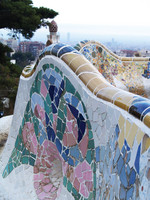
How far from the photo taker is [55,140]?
2748 mm

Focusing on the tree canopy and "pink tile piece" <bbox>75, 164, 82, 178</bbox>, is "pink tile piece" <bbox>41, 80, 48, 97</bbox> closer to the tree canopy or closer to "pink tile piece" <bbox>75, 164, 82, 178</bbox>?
"pink tile piece" <bbox>75, 164, 82, 178</bbox>

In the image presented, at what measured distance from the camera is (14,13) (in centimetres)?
694

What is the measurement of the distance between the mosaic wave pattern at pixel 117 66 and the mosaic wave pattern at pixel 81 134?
1721 millimetres

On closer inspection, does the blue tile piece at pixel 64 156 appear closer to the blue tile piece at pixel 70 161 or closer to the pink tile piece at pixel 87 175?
the blue tile piece at pixel 70 161

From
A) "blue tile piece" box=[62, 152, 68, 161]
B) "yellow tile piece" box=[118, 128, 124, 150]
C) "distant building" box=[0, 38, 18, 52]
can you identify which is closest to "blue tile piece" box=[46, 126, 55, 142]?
"blue tile piece" box=[62, 152, 68, 161]

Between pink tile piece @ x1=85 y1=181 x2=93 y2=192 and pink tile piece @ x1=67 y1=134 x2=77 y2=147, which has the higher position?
pink tile piece @ x1=67 y1=134 x2=77 y2=147

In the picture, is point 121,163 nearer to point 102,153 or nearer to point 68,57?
point 102,153

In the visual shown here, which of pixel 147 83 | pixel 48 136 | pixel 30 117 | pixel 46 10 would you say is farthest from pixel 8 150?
pixel 46 10

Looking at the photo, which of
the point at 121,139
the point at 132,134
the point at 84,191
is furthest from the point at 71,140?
the point at 132,134

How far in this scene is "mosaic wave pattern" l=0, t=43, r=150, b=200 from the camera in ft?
5.19

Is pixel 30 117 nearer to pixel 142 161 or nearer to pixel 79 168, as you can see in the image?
pixel 79 168

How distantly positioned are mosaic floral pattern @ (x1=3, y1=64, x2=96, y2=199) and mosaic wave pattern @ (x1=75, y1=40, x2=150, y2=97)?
192 cm

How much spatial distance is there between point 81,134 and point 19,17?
215 inches

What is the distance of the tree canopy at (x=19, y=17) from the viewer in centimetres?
696
